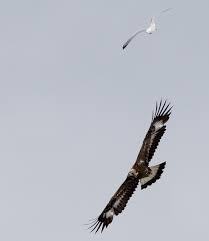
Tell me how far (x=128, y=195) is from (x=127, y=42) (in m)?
8.86

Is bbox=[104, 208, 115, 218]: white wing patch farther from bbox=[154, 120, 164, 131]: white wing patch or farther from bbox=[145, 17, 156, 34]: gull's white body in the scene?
bbox=[145, 17, 156, 34]: gull's white body

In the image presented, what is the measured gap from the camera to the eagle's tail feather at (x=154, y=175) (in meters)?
22.2

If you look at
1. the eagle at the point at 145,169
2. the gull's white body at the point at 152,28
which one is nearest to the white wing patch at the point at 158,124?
the eagle at the point at 145,169

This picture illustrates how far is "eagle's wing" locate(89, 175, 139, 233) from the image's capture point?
23.3 metres

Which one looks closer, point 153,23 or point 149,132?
point 153,23

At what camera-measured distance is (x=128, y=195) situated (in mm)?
23312

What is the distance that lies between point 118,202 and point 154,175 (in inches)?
80.6

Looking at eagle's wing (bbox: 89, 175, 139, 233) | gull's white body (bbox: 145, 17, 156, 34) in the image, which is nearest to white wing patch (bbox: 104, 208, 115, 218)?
eagle's wing (bbox: 89, 175, 139, 233)

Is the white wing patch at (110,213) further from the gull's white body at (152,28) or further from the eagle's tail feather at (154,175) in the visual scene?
the gull's white body at (152,28)

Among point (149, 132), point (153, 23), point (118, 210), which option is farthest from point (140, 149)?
point (153, 23)

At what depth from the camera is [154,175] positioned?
73.5 ft

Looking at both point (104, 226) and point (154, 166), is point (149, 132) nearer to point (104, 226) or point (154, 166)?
point (154, 166)

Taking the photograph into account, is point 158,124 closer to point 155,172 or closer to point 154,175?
point 155,172

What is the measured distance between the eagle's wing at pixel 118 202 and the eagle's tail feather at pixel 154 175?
441 mm
